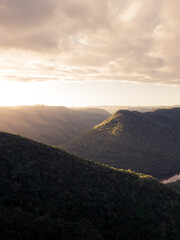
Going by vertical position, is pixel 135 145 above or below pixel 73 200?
below

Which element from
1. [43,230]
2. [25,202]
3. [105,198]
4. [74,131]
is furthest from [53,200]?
[74,131]

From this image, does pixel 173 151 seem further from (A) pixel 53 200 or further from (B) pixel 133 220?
(A) pixel 53 200

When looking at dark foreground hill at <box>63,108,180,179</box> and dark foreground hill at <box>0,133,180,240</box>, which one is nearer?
dark foreground hill at <box>0,133,180,240</box>

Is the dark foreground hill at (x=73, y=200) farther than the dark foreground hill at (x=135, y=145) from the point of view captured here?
No

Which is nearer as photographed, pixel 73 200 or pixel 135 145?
pixel 73 200
